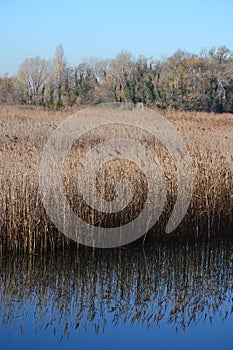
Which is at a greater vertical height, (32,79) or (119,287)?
(32,79)

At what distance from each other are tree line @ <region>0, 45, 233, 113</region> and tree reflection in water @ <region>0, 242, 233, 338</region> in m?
22.9

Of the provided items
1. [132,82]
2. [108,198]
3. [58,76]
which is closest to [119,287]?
[108,198]

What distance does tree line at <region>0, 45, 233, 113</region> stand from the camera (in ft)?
103

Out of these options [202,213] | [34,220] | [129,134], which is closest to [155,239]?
[202,213]

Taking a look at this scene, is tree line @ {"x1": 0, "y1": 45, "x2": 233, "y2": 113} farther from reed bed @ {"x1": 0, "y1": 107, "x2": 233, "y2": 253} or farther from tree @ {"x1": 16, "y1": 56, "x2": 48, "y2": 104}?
reed bed @ {"x1": 0, "y1": 107, "x2": 233, "y2": 253}

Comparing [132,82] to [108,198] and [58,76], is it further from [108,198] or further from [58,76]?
[108,198]

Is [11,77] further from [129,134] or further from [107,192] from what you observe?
[107,192]

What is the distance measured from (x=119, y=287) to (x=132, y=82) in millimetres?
27447

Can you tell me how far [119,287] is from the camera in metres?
5.13

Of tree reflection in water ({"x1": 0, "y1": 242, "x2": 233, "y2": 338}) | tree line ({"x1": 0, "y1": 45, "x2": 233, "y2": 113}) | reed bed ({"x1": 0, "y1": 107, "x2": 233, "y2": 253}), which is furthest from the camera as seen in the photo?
tree line ({"x1": 0, "y1": 45, "x2": 233, "y2": 113})

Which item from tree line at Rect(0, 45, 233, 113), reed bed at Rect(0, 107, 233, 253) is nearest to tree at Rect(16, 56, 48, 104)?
tree line at Rect(0, 45, 233, 113)

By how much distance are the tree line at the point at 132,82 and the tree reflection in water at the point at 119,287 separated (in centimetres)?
2289

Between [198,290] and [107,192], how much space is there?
160cm

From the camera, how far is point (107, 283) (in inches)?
205
